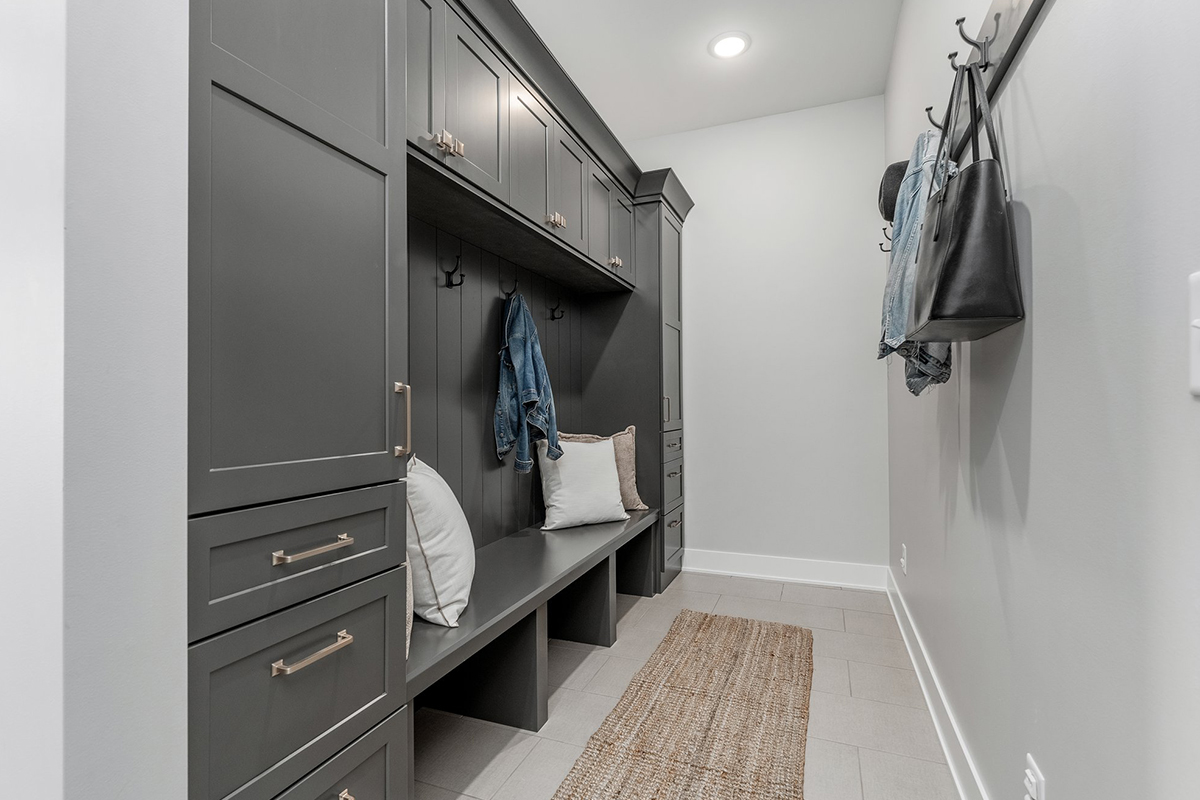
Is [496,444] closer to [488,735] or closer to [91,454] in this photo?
[488,735]

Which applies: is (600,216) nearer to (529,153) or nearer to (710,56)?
(529,153)

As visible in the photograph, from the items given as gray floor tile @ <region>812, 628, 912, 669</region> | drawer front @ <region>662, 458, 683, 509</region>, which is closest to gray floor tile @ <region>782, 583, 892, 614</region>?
gray floor tile @ <region>812, 628, 912, 669</region>

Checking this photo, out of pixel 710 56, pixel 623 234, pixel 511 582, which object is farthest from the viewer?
pixel 623 234

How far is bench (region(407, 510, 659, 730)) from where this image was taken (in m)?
1.61

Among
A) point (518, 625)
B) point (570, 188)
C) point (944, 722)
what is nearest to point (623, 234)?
point (570, 188)

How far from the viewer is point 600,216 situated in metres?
2.85

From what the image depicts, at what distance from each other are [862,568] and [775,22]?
2.85m

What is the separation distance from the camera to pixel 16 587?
76cm

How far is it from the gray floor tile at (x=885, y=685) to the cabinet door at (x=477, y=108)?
2168 mm

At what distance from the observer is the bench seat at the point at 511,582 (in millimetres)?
1513

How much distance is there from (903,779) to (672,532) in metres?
1.90

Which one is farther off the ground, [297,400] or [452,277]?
[452,277]

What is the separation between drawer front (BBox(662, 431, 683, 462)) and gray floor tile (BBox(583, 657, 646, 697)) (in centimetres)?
119

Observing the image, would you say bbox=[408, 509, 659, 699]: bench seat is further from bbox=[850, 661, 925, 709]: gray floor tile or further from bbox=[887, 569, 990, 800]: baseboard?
bbox=[887, 569, 990, 800]: baseboard
